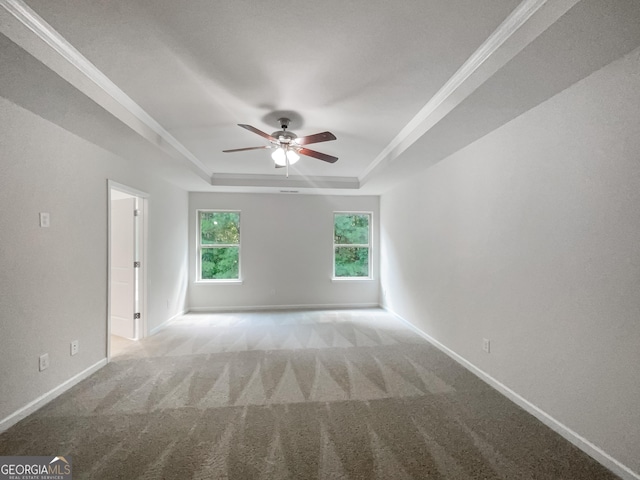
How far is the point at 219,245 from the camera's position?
5.94 meters

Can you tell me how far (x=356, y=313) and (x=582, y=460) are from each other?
391cm

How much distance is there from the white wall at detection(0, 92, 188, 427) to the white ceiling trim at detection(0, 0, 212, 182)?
0.62 m

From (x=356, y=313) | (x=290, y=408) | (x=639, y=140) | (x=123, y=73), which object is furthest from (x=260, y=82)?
(x=356, y=313)

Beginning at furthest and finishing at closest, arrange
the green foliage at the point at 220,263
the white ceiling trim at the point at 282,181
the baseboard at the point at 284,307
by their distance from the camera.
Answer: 1. the green foliage at the point at 220,263
2. the baseboard at the point at 284,307
3. the white ceiling trim at the point at 282,181

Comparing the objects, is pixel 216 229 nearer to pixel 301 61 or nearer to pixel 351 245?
pixel 351 245

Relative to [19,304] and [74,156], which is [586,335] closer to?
[19,304]

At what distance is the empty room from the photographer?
1.63 metres

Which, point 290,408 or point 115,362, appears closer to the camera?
point 290,408

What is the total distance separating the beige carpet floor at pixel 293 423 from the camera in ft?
5.57

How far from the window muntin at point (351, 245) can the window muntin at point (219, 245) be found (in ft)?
6.75

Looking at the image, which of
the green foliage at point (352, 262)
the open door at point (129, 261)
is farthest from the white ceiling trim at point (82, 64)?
the green foliage at point (352, 262)

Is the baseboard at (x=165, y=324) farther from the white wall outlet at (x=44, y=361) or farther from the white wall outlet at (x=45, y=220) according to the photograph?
the white wall outlet at (x=45, y=220)

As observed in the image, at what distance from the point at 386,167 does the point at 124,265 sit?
386cm

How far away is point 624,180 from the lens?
5.45 ft
